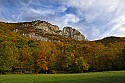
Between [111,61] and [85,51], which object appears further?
[85,51]

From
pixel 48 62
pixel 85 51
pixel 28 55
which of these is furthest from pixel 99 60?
pixel 28 55

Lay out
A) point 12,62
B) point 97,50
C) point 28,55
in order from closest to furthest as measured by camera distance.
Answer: point 12,62, point 28,55, point 97,50

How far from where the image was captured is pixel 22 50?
4749 inches

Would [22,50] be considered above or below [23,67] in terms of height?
above

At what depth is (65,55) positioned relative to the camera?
366 feet

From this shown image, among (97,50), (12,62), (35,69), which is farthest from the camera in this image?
(97,50)

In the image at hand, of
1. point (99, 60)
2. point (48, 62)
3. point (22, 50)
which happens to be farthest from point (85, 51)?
point (22, 50)

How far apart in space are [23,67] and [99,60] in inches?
1396

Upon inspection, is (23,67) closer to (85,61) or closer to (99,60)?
(85,61)

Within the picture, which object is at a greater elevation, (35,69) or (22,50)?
(22,50)

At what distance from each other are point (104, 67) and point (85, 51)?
714 inches

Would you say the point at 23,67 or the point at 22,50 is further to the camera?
the point at 22,50

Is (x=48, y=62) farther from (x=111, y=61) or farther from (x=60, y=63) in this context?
(x=111, y=61)

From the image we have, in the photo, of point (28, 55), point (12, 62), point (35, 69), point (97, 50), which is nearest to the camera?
point (12, 62)
